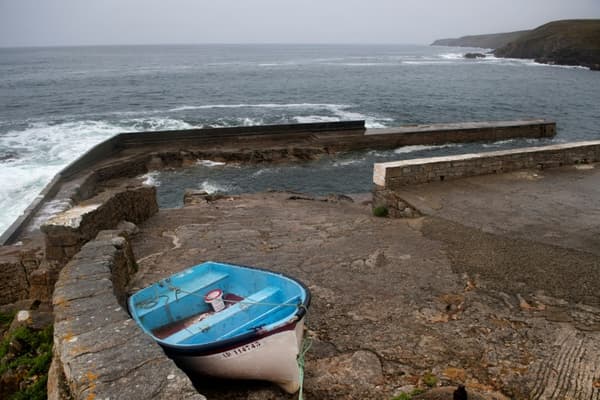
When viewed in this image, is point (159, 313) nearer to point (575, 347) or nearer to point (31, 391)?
point (31, 391)

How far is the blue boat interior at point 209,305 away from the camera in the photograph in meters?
4.25

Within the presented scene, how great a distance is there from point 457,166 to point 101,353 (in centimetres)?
868

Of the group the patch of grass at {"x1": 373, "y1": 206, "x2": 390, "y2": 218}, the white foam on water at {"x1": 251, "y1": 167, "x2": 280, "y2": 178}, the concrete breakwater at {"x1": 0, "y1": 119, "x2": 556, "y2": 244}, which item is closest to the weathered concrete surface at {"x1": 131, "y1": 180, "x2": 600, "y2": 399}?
the patch of grass at {"x1": 373, "y1": 206, "x2": 390, "y2": 218}

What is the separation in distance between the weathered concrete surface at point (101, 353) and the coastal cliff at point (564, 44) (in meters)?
95.8

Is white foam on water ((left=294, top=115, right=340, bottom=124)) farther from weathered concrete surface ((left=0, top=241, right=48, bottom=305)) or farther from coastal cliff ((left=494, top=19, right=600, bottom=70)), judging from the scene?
coastal cliff ((left=494, top=19, right=600, bottom=70))

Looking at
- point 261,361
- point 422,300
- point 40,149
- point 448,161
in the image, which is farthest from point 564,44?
point 261,361

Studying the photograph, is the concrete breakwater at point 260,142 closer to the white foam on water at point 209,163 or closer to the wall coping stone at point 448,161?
the white foam on water at point 209,163

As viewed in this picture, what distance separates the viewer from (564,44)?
96812 mm

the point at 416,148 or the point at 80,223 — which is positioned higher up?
the point at 80,223

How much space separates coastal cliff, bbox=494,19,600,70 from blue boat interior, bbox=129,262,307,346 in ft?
309

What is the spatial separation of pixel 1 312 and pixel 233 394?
5896 mm

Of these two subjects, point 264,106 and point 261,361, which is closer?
point 261,361

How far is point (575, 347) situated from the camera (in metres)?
4.52

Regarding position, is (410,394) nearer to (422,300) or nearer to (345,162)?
(422,300)
